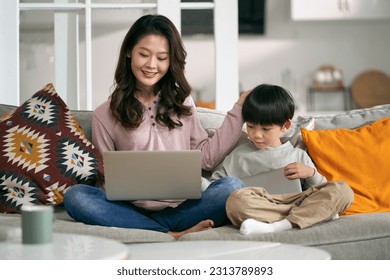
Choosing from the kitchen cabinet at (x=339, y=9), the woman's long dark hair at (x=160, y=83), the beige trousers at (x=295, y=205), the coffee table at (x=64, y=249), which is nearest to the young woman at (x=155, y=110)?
the woman's long dark hair at (x=160, y=83)

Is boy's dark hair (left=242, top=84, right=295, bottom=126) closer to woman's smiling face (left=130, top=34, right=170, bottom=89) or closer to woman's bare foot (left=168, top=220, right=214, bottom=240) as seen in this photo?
woman's smiling face (left=130, top=34, right=170, bottom=89)

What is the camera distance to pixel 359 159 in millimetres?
2816

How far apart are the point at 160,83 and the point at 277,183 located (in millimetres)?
643

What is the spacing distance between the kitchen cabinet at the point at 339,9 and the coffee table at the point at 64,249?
5.64 metres

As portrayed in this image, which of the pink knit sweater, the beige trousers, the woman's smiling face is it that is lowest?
the beige trousers

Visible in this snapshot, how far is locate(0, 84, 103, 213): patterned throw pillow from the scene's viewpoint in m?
2.69

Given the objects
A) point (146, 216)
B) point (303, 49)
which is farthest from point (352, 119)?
point (303, 49)

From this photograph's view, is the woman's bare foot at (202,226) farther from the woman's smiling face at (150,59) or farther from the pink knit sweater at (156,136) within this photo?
the woman's smiling face at (150,59)

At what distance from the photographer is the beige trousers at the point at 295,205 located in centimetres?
234

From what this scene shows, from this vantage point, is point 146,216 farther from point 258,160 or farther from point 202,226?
point 258,160

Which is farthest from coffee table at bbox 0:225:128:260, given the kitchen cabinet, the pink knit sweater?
the kitchen cabinet

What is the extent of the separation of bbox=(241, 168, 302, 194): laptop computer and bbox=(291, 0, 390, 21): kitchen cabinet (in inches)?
182

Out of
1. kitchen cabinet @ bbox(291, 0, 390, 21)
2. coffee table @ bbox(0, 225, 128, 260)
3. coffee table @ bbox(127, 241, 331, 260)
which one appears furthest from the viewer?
kitchen cabinet @ bbox(291, 0, 390, 21)
